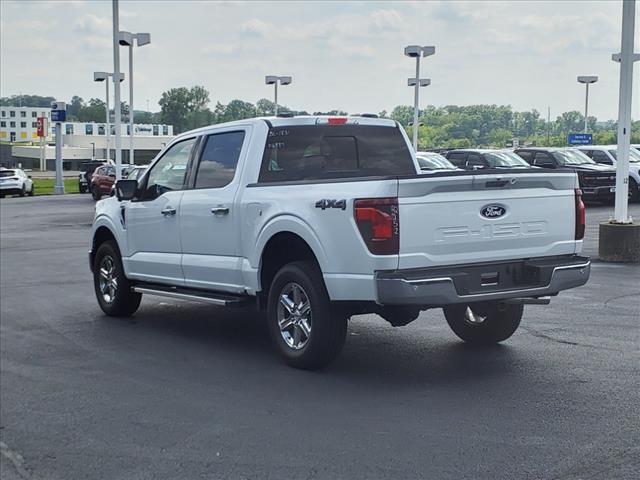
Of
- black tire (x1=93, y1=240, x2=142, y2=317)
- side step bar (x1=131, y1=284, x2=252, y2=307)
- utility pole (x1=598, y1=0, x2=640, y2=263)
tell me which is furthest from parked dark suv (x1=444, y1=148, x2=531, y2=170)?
side step bar (x1=131, y1=284, x2=252, y2=307)

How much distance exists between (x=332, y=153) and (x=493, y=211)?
6.81 feet

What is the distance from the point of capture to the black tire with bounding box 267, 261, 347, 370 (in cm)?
747

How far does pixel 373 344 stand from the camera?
895 cm

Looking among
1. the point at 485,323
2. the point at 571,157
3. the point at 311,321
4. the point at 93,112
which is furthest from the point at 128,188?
the point at 93,112

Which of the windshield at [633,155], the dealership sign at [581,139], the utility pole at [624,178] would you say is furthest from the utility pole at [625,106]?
the dealership sign at [581,139]

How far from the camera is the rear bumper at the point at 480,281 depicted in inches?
272

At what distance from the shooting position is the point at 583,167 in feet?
101

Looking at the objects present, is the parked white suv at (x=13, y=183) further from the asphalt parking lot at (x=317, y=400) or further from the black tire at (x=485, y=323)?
the black tire at (x=485, y=323)

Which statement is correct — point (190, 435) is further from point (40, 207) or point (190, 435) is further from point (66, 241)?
point (40, 207)

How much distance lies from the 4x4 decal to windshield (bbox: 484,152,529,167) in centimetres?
2361

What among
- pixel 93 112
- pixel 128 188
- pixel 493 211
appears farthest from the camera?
pixel 93 112

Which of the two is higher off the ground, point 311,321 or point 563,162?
point 563,162

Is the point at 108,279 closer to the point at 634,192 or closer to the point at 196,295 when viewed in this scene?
the point at 196,295

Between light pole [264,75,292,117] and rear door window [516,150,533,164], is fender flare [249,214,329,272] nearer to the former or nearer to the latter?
Answer: rear door window [516,150,533,164]
